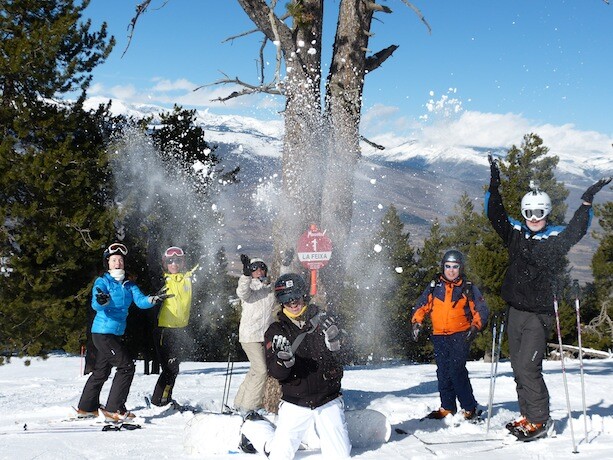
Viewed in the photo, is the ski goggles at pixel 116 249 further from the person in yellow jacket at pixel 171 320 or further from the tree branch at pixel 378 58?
the tree branch at pixel 378 58

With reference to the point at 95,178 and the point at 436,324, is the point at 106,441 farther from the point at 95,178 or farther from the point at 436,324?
the point at 95,178

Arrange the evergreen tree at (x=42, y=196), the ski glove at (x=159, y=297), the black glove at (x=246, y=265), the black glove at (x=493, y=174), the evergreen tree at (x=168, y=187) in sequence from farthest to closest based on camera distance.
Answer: the evergreen tree at (x=168, y=187) → the evergreen tree at (x=42, y=196) → the ski glove at (x=159, y=297) → the black glove at (x=246, y=265) → the black glove at (x=493, y=174)

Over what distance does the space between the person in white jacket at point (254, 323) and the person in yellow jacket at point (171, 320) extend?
36.2 inches

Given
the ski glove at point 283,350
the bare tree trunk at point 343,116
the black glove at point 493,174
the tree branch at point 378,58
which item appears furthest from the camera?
the tree branch at point 378,58

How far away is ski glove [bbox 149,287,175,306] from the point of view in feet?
20.6

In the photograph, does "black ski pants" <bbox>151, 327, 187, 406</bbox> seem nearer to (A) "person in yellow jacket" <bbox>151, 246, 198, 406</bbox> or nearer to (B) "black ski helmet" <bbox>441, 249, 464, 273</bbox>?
(A) "person in yellow jacket" <bbox>151, 246, 198, 406</bbox>

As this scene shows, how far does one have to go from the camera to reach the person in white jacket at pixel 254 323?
6047 mm

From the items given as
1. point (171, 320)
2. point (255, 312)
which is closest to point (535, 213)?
point (255, 312)

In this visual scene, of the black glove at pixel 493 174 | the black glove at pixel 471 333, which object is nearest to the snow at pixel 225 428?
the black glove at pixel 471 333

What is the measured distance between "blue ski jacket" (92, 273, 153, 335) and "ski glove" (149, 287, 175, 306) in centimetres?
18

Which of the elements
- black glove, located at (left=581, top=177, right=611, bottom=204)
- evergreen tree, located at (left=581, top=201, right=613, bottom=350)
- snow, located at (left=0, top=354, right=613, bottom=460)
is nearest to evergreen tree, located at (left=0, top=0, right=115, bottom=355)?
snow, located at (left=0, top=354, right=613, bottom=460)

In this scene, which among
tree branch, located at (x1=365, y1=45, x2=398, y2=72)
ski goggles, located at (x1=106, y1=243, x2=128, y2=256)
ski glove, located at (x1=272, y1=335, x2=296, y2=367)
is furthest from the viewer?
tree branch, located at (x1=365, y1=45, x2=398, y2=72)

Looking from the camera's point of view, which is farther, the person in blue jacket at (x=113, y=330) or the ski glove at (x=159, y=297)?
the ski glove at (x=159, y=297)

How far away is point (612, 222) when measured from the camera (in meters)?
31.8
